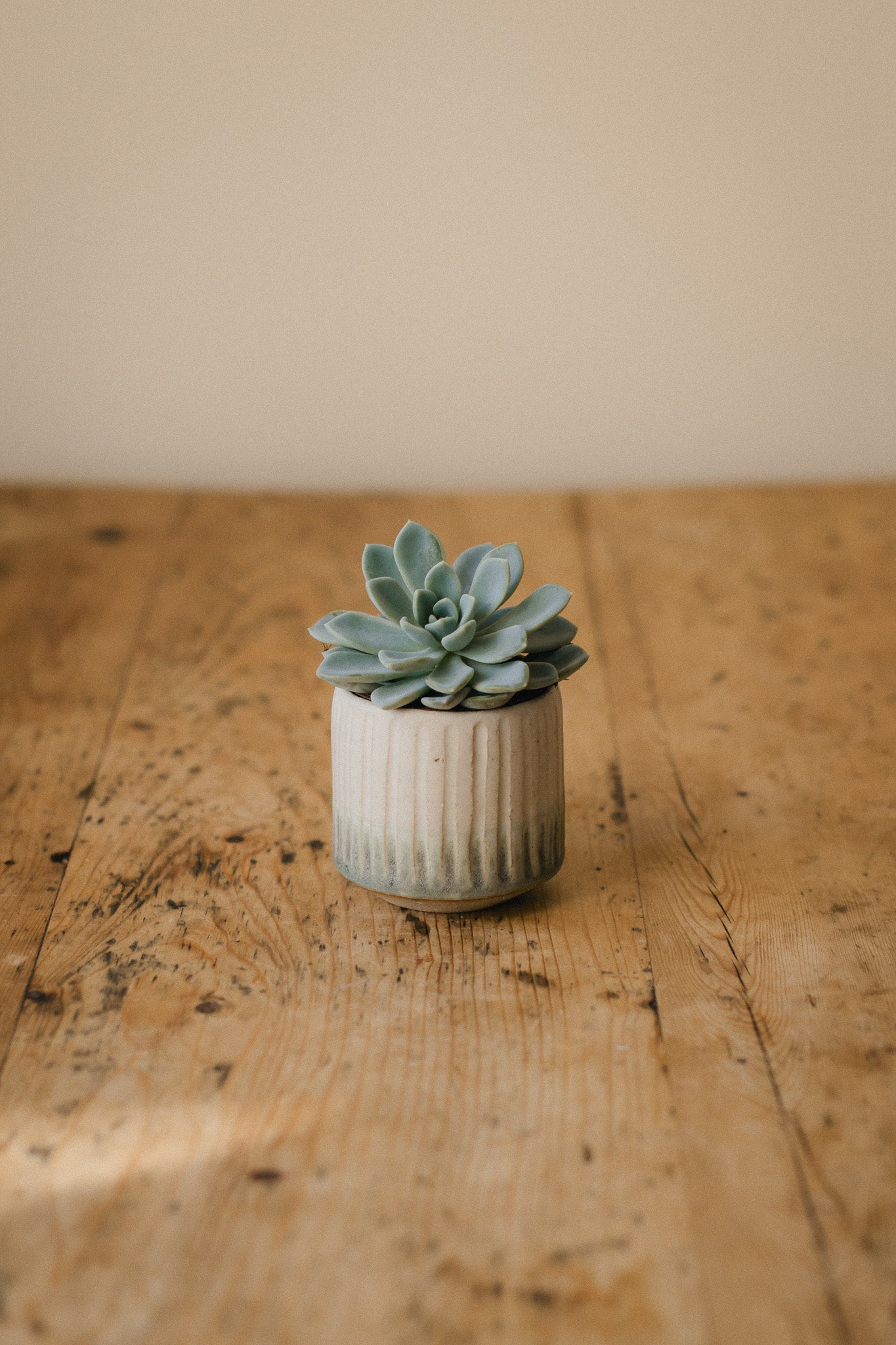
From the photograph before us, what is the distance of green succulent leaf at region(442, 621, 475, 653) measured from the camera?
677mm

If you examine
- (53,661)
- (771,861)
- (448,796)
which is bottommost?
(53,661)

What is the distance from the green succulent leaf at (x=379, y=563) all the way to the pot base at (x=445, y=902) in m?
0.19

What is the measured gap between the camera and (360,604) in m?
1.29

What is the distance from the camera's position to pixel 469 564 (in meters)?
0.75

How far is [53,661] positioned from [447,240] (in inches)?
29.6

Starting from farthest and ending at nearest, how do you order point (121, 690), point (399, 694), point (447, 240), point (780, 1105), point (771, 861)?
point (447, 240), point (121, 690), point (771, 861), point (399, 694), point (780, 1105)

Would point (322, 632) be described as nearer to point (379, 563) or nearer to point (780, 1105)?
point (379, 563)

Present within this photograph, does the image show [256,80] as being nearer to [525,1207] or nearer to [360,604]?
[360,604]

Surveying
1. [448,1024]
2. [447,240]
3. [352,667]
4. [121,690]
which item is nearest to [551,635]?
[352,667]

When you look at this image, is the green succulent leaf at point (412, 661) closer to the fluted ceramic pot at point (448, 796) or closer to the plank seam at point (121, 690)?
the fluted ceramic pot at point (448, 796)

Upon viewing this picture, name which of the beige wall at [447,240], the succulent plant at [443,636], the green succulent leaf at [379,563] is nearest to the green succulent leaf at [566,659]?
the succulent plant at [443,636]

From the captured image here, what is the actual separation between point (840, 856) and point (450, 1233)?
16.8 inches

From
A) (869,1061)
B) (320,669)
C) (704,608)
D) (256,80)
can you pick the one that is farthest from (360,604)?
(869,1061)

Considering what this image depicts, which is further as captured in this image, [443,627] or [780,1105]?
[443,627]
